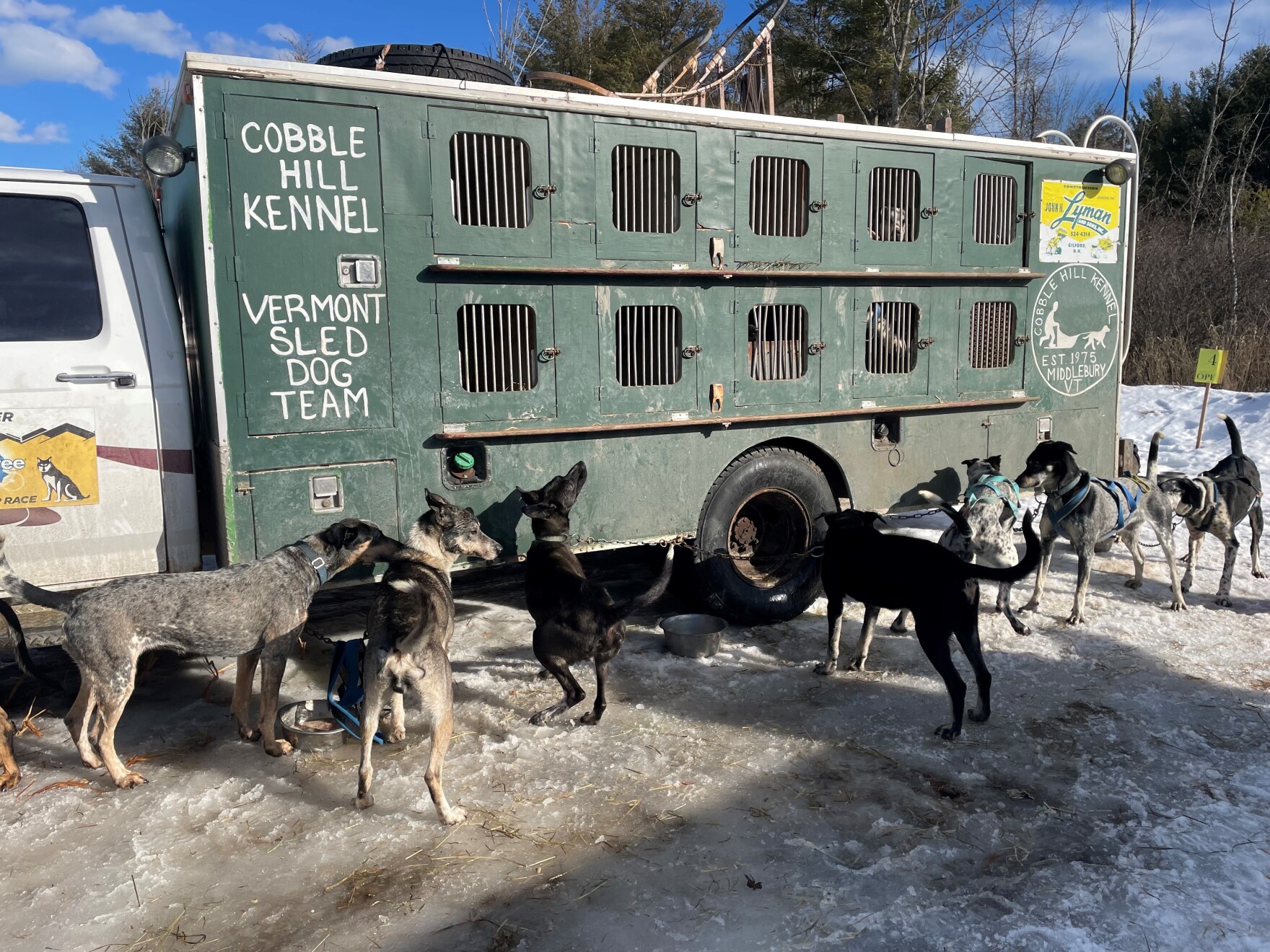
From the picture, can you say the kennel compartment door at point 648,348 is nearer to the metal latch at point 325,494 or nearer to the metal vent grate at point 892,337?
the metal vent grate at point 892,337

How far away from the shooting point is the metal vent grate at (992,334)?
662cm

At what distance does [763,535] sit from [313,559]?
3.34 meters

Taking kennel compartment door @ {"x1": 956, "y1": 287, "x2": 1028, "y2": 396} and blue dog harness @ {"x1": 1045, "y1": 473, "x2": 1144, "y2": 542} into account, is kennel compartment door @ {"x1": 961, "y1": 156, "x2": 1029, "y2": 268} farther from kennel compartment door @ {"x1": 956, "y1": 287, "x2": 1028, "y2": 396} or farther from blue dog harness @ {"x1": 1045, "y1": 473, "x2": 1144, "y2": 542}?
blue dog harness @ {"x1": 1045, "y1": 473, "x2": 1144, "y2": 542}

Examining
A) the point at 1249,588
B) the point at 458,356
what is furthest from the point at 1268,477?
the point at 458,356

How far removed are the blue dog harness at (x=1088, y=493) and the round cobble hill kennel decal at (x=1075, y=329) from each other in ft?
3.05

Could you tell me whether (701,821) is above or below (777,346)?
below

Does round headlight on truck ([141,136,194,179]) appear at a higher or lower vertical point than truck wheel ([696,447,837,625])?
higher

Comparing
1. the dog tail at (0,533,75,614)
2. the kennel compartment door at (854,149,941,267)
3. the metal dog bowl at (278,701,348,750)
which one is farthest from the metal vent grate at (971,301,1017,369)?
the dog tail at (0,533,75,614)

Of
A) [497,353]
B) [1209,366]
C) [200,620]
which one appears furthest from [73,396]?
[1209,366]

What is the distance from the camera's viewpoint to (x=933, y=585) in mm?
4684

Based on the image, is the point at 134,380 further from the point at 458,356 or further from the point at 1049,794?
the point at 1049,794

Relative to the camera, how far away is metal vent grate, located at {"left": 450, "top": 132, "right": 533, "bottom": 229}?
496 centimetres

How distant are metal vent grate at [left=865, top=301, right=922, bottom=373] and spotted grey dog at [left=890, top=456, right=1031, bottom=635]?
3.25ft

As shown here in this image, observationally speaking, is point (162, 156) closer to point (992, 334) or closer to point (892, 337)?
point (892, 337)
